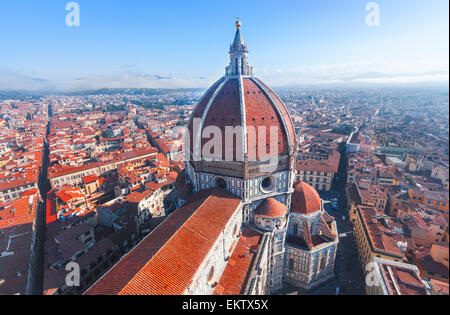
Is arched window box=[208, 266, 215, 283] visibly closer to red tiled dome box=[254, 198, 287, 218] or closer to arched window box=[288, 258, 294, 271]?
red tiled dome box=[254, 198, 287, 218]

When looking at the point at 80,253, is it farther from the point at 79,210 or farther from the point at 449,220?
the point at 449,220

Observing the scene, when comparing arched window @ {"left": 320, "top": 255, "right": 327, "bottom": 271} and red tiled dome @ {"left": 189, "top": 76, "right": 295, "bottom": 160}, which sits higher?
red tiled dome @ {"left": 189, "top": 76, "right": 295, "bottom": 160}

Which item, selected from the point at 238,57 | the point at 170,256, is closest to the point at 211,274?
the point at 170,256

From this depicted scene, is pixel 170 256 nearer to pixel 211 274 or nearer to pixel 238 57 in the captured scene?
pixel 211 274

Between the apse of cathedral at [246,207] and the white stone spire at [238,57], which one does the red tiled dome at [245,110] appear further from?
the white stone spire at [238,57]

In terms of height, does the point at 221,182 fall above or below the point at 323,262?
above

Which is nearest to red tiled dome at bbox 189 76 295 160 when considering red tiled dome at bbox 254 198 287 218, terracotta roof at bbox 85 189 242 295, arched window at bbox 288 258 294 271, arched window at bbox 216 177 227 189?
arched window at bbox 216 177 227 189

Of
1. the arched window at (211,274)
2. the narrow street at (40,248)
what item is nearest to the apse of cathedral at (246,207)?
the arched window at (211,274)
